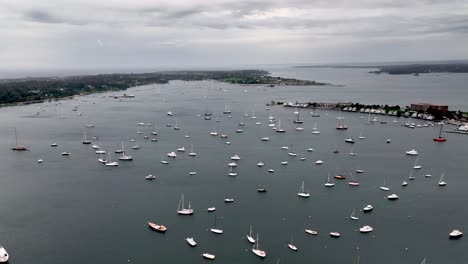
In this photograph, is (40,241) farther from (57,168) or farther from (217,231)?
(57,168)

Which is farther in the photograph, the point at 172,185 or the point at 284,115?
the point at 284,115

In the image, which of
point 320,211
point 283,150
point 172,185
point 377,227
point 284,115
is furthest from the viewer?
point 284,115

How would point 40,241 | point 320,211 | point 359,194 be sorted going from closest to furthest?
1. point 40,241
2. point 320,211
3. point 359,194

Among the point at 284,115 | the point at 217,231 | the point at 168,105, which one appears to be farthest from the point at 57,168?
the point at 168,105

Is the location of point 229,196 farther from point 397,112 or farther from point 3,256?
point 397,112

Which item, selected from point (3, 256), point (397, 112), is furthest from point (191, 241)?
point (397, 112)

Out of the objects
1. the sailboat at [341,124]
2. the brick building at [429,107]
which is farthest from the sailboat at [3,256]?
the brick building at [429,107]

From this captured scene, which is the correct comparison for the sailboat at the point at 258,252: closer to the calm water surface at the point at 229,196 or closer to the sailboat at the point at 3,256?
the calm water surface at the point at 229,196

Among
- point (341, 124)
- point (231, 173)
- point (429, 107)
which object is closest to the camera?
point (231, 173)
